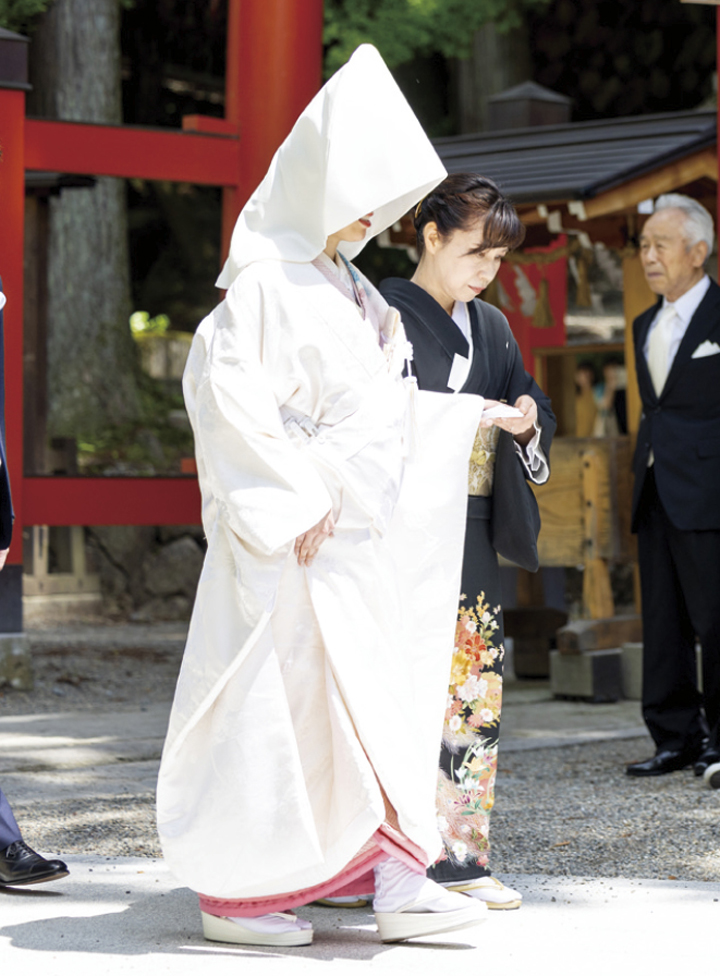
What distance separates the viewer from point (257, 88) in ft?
21.0

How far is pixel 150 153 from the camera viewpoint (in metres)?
6.41

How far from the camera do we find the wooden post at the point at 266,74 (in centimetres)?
627

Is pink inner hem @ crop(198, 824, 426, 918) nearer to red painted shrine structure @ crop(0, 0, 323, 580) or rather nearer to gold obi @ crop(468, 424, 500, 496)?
gold obi @ crop(468, 424, 500, 496)

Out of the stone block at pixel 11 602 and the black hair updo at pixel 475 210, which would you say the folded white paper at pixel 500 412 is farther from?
the stone block at pixel 11 602

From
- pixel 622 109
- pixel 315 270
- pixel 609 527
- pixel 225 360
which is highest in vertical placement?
pixel 622 109

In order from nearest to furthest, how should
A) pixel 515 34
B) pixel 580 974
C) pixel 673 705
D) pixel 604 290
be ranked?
1. pixel 580 974
2. pixel 673 705
3. pixel 604 290
4. pixel 515 34

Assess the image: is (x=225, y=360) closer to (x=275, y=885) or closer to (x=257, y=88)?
(x=275, y=885)

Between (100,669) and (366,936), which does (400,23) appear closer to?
(100,669)

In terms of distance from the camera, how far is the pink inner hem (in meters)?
2.62

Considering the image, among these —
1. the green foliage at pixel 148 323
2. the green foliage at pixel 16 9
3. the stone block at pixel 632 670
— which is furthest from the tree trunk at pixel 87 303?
the stone block at pixel 632 670

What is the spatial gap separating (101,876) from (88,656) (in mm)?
4779

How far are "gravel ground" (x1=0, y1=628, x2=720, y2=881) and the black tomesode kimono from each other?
46cm

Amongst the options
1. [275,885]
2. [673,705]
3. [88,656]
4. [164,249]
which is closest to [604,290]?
[164,249]

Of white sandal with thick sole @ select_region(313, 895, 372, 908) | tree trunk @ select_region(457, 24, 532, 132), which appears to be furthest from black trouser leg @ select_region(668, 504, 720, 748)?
tree trunk @ select_region(457, 24, 532, 132)
